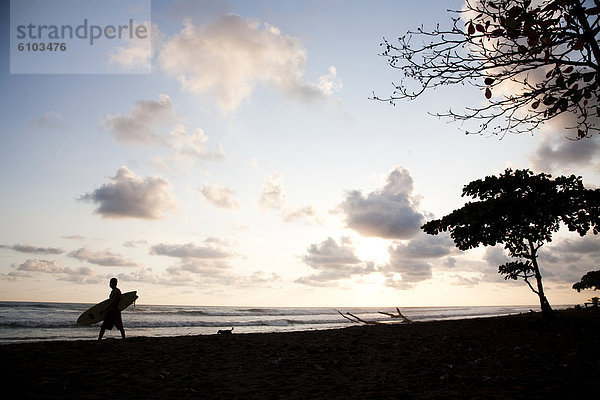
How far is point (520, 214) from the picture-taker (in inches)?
509

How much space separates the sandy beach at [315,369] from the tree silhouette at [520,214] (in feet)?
12.1

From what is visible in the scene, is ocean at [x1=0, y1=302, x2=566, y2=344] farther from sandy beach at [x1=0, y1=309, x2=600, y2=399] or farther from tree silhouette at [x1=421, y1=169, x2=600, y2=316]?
tree silhouette at [x1=421, y1=169, x2=600, y2=316]

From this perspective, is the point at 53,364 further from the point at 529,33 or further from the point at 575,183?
the point at 575,183

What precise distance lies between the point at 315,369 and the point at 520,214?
10056mm

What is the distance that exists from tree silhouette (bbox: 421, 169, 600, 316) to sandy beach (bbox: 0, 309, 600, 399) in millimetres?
3692

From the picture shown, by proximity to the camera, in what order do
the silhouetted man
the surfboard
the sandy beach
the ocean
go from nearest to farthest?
the sandy beach, the silhouetted man, the surfboard, the ocean

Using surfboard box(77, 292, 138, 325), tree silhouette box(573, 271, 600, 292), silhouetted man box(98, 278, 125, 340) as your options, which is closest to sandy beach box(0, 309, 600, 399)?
silhouetted man box(98, 278, 125, 340)

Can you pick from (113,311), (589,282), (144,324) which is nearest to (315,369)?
(113,311)

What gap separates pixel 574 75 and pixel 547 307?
543 inches

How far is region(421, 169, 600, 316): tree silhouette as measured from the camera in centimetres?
1269


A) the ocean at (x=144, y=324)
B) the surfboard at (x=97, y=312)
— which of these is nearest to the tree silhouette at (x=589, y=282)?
the ocean at (x=144, y=324)

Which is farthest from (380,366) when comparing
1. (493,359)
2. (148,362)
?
(148,362)

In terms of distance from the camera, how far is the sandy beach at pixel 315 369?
6.00m

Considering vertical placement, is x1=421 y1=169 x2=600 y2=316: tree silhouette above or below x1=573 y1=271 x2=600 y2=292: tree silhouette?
above
